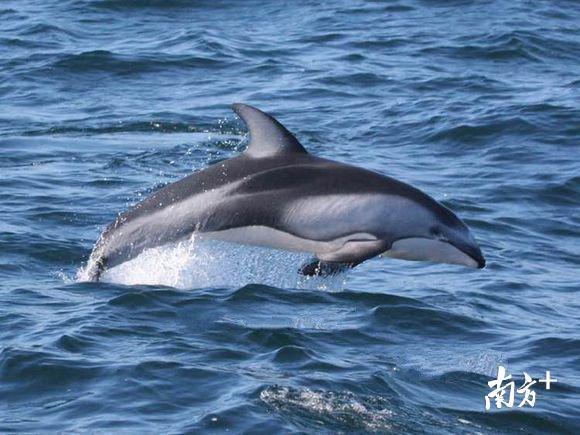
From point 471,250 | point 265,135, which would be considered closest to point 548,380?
point 471,250

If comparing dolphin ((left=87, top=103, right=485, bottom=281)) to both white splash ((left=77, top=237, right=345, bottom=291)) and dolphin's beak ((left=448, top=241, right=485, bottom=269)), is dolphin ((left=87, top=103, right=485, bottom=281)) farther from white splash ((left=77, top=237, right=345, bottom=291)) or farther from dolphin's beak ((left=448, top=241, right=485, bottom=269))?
white splash ((left=77, top=237, right=345, bottom=291))

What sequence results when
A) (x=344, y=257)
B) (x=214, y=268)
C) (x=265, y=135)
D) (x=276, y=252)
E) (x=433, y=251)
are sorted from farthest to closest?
1. (x=214, y=268)
2. (x=276, y=252)
3. (x=433, y=251)
4. (x=265, y=135)
5. (x=344, y=257)

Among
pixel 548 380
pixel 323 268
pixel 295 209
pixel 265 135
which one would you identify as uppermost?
pixel 265 135

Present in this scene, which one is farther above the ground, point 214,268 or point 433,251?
point 433,251

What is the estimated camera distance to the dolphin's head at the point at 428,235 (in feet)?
36.8

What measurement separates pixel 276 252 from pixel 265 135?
1444 millimetres

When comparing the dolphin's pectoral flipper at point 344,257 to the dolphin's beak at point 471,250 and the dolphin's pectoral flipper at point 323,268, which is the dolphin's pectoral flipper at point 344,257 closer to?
the dolphin's pectoral flipper at point 323,268

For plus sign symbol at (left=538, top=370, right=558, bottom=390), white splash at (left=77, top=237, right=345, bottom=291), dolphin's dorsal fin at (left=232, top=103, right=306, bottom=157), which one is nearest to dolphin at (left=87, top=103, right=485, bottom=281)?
dolphin's dorsal fin at (left=232, top=103, right=306, bottom=157)

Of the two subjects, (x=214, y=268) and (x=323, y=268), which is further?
(x=214, y=268)

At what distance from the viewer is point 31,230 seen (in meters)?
14.4

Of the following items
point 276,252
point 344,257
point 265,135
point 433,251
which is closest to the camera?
point 344,257

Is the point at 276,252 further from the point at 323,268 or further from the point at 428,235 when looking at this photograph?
the point at 428,235

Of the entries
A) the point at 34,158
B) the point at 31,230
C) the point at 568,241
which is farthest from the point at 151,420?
the point at 34,158

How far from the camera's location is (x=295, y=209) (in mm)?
11203
